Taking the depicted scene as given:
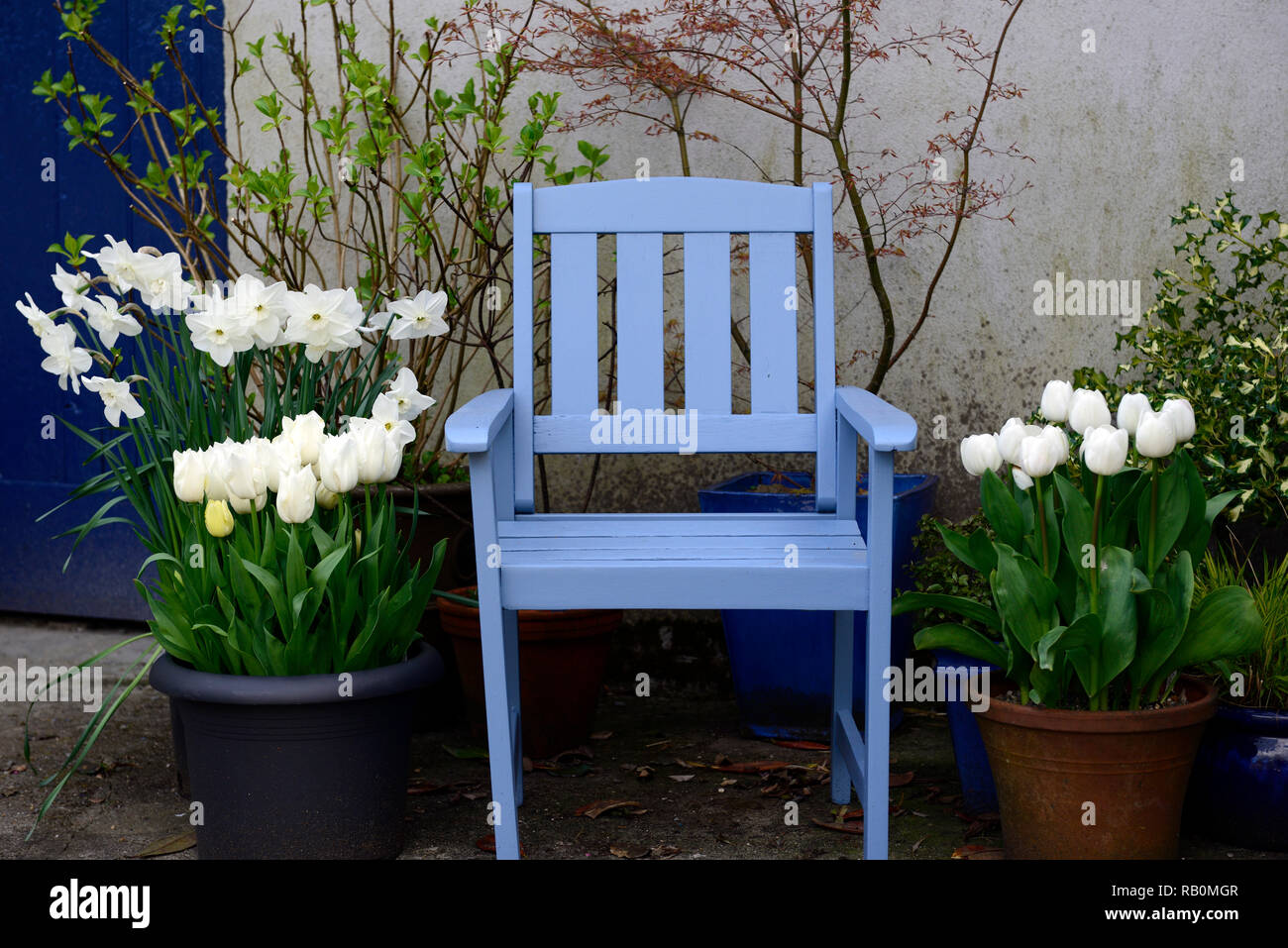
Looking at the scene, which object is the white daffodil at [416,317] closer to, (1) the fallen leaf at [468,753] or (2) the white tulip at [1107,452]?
(1) the fallen leaf at [468,753]

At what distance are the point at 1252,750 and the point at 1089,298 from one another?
123 centimetres

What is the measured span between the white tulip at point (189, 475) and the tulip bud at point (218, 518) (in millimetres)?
30

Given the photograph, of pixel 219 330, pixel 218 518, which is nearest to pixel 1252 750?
pixel 218 518

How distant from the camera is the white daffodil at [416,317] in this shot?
2.18 meters

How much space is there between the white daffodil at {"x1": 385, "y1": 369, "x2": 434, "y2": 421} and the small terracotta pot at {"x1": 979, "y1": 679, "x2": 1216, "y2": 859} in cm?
106

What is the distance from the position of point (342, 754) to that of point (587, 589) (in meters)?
0.48

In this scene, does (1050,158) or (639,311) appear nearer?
(639,311)

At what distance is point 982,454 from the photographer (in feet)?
6.36

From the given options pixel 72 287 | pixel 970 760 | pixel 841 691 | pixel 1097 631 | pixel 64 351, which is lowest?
pixel 970 760

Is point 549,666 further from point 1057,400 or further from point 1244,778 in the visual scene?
point 1244,778

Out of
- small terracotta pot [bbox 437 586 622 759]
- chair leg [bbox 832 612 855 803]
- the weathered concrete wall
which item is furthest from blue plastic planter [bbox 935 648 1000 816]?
the weathered concrete wall

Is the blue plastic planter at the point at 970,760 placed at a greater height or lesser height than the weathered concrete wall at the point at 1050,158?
lesser

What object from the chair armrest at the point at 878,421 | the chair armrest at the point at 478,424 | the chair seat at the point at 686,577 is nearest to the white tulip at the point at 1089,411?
the chair armrest at the point at 878,421

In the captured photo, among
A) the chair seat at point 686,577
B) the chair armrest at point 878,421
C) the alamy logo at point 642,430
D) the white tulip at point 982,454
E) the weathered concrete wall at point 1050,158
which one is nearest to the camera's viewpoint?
the chair armrest at point 878,421
